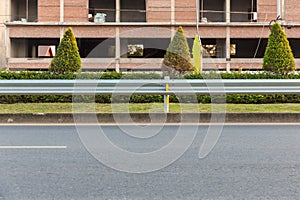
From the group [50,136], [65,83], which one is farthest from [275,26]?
[50,136]

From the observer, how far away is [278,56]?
15.5 meters

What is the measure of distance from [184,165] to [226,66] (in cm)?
3025

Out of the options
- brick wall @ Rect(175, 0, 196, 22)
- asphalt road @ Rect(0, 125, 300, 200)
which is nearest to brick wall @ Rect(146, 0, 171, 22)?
brick wall @ Rect(175, 0, 196, 22)

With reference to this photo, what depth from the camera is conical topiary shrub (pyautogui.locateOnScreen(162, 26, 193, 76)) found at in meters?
10.1

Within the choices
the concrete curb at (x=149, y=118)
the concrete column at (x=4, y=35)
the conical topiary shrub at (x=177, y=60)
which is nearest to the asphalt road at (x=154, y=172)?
the concrete curb at (x=149, y=118)

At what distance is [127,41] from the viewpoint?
3534 cm

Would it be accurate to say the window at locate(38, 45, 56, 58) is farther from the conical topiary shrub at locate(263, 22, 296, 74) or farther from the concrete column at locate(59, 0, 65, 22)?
the conical topiary shrub at locate(263, 22, 296, 74)

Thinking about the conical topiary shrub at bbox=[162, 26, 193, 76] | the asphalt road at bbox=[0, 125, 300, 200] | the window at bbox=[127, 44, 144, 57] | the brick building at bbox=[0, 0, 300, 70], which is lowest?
the asphalt road at bbox=[0, 125, 300, 200]

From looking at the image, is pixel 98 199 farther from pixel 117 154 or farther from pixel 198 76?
pixel 198 76

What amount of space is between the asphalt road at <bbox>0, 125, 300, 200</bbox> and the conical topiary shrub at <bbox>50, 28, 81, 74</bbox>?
7086 mm

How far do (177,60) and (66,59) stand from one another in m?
4.66

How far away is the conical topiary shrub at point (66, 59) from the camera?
14.6 m

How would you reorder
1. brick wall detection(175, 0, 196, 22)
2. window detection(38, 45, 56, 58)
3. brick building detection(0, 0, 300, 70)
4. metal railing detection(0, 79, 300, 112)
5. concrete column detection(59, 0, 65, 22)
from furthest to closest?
window detection(38, 45, 56, 58) < brick wall detection(175, 0, 196, 22) < concrete column detection(59, 0, 65, 22) < brick building detection(0, 0, 300, 70) < metal railing detection(0, 79, 300, 112)

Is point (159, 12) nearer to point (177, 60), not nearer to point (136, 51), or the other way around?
point (136, 51)
